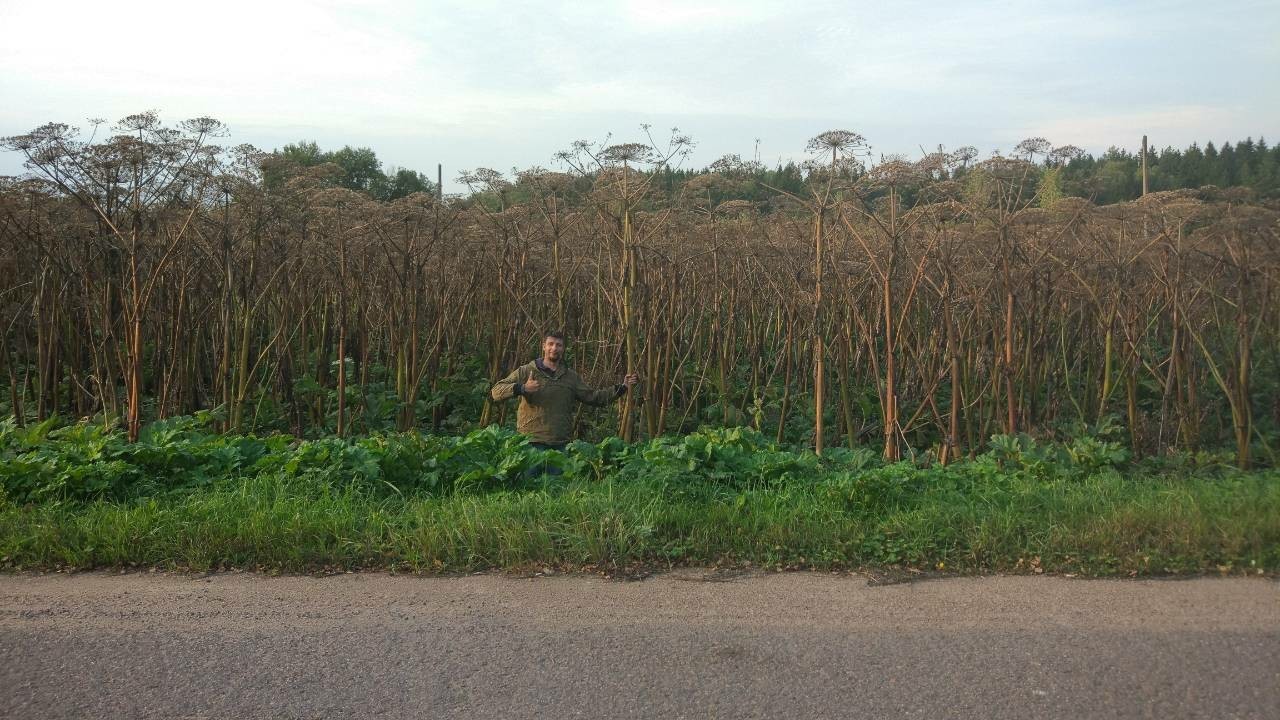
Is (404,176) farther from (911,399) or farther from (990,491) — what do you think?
(990,491)

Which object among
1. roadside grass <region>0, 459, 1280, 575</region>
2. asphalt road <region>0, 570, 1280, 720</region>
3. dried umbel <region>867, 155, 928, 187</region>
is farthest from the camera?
dried umbel <region>867, 155, 928, 187</region>

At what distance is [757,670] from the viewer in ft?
12.0

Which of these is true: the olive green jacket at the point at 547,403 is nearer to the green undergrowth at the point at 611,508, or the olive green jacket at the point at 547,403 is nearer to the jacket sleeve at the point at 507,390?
the jacket sleeve at the point at 507,390

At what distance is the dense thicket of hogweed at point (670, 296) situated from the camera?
7.52 metres

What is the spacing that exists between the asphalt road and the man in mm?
2607

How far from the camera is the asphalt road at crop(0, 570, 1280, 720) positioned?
341 centimetres

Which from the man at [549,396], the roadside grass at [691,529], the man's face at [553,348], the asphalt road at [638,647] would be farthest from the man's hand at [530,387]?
the asphalt road at [638,647]

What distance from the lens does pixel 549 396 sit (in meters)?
7.39

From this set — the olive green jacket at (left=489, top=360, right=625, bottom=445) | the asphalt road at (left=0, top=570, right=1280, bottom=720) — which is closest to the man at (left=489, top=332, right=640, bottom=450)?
the olive green jacket at (left=489, top=360, right=625, bottom=445)

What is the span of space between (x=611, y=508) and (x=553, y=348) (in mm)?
2357

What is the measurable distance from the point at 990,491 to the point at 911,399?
3156 millimetres

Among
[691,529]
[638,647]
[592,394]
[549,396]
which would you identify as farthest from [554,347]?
[638,647]

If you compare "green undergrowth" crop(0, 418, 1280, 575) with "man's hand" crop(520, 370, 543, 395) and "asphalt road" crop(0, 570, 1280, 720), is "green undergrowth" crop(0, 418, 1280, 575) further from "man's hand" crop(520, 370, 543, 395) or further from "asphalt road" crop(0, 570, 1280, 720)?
"man's hand" crop(520, 370, 543, 395)

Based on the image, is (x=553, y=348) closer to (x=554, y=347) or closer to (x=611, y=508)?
(x=554, y=347)
